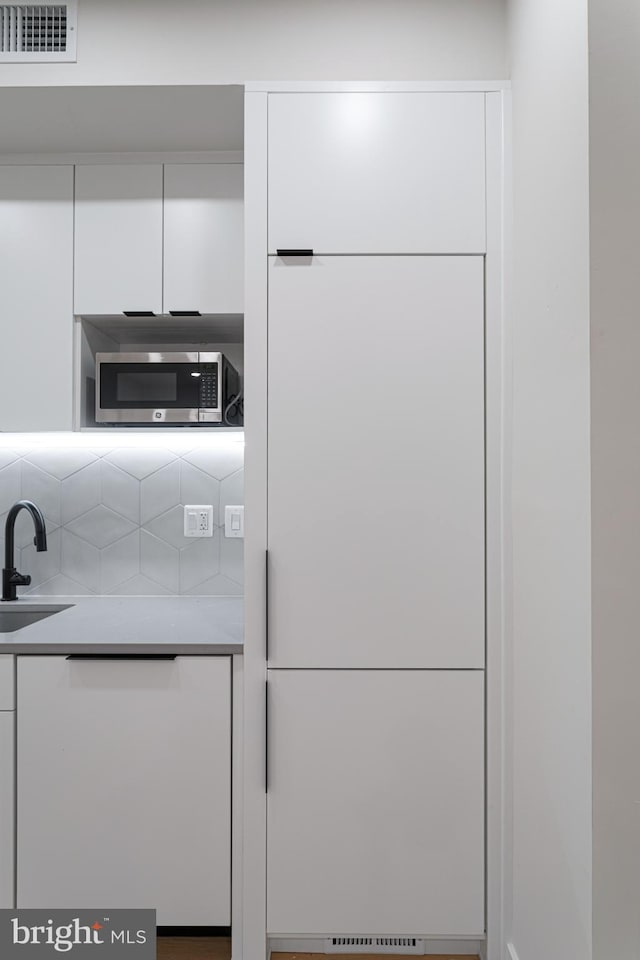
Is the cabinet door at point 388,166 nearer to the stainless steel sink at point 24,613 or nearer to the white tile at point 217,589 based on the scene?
the white tile at point 217,589

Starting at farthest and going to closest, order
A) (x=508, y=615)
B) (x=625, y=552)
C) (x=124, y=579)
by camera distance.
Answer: (x=124, y=579) < (x=508, y=615) < (x=625, y=552)

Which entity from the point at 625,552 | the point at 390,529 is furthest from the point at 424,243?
the point at 625,552

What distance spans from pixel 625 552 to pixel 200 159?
1.74 metres

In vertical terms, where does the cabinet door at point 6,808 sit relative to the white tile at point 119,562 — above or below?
below

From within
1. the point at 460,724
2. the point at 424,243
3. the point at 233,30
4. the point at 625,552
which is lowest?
the point at 460,724

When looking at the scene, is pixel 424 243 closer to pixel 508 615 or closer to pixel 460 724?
pixel 508 615

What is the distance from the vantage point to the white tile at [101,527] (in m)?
2.24

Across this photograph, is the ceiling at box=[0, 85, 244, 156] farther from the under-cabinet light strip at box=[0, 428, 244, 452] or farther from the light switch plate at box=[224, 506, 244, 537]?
the light switch plate at box=[224, 506, 244, 537]

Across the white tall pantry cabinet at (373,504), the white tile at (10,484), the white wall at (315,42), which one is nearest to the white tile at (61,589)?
the white tile at (10,484)

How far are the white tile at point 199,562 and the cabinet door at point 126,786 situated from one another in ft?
2.09

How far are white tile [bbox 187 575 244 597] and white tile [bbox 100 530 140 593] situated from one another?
9.4 inches

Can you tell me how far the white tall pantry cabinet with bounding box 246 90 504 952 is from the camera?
5.08 feet

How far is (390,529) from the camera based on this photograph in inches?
61.6

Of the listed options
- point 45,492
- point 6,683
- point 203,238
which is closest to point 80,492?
point 45,492
